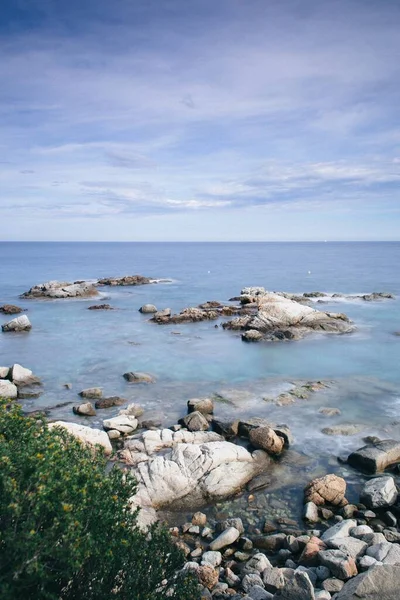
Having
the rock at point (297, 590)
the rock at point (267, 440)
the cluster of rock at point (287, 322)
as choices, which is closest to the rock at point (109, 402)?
the rock at point (267, 440)

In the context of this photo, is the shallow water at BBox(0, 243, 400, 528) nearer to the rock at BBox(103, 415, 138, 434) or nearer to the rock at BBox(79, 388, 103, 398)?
the rock at BBox(79, 388, 103, 398)

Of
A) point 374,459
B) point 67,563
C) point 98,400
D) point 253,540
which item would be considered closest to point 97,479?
point 67,563

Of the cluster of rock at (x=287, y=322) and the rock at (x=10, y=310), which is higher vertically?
the cluster of rock at (x=287, y=322)

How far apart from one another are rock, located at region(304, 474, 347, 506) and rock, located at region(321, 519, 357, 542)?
145cm

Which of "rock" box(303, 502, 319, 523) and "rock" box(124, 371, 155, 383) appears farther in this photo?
"rock" box(124, 371, 155, 383)

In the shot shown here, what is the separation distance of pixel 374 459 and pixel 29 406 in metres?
17.6

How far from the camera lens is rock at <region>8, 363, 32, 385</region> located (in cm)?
2947

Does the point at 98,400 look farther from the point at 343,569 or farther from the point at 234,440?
the point at 343,569

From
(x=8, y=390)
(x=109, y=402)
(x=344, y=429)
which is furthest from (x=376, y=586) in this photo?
(x=8, y=390)

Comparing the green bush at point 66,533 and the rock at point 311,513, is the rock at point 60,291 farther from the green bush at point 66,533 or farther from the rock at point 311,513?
the green bush at point 66,533

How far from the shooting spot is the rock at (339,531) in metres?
14.4

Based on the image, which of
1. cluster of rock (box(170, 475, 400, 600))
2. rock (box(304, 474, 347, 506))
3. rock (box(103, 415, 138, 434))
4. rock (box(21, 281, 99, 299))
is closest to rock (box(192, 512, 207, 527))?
cluster of rock (box(170, 475, 400, 600))

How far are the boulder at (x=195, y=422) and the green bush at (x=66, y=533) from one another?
1206 cm

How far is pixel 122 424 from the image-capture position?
74.5 feet
